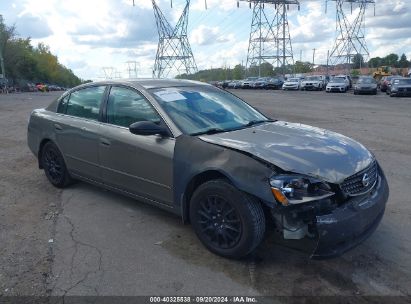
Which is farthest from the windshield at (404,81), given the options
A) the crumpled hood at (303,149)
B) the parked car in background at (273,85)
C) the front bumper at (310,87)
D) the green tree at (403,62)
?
the green tree at (403,62)

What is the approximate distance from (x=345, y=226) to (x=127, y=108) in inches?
109

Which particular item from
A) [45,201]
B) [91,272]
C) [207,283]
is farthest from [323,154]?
[45,201]

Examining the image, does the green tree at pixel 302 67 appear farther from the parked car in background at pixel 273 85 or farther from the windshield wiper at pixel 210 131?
the windshield wiper at pixel 210 131

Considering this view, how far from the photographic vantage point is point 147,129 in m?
4.26

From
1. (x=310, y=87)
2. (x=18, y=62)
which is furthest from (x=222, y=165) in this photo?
(x=18, y=62)

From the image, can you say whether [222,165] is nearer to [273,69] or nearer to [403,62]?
[273,69]

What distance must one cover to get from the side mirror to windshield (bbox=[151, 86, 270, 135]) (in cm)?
18

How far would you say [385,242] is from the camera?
4156 millimetres

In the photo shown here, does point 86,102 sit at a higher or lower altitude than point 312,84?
higher

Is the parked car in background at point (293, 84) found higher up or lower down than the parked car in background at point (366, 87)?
lower down

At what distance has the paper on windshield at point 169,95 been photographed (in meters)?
4.69

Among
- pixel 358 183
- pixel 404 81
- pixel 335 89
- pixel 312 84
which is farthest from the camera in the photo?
pixel 312 84

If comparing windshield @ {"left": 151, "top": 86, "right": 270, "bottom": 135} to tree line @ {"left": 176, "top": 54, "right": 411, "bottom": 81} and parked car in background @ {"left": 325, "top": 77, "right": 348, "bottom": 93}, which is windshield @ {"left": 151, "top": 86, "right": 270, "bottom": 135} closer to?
parked car in background @ {"left": 325, "top": 77, "right": 348, "bottom": 93}

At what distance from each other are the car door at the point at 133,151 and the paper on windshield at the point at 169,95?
0.55 ft
